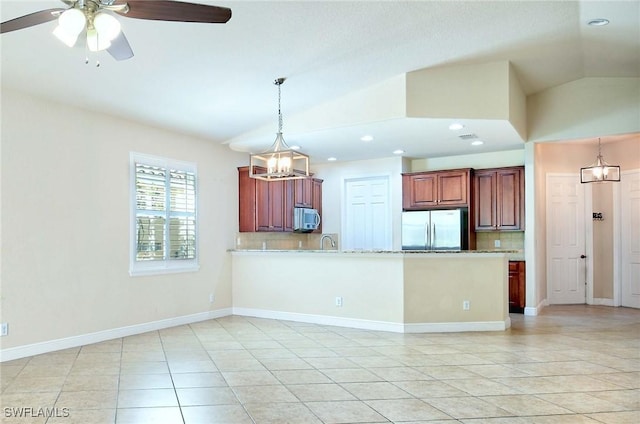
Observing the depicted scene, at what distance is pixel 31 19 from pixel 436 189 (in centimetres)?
638

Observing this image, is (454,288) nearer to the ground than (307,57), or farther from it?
nearer to the ground

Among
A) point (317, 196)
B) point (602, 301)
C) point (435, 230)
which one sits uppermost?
point (317, 196)

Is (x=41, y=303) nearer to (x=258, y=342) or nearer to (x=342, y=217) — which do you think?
(x=258, y=342)

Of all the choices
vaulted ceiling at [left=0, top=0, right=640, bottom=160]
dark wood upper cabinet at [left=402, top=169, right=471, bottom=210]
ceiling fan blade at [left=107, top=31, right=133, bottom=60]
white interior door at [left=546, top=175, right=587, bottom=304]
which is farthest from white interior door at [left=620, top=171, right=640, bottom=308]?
ceiling fan blade at [left=107, top=31, right=133, bottom=60]

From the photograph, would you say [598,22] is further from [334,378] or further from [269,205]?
[269,205]

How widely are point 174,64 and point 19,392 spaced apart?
9.87 feet

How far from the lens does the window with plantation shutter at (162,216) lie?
597 centimetres

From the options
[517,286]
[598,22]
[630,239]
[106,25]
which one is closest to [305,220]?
[517,286]

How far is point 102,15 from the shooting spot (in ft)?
7.94

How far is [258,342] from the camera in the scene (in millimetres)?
5391

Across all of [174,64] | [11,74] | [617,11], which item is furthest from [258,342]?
[617,11]

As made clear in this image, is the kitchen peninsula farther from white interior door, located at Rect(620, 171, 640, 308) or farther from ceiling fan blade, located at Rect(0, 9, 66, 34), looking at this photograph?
ceiling fan blade, located at Rect(0, 9, 66, 34)

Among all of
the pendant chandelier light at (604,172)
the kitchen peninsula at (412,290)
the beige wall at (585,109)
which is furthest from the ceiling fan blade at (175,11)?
the pendant chandelier light at (604,172)

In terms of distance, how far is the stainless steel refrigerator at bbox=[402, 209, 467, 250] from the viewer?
7547 mm
